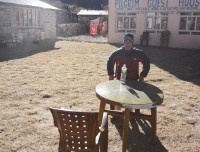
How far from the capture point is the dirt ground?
4.41 meters

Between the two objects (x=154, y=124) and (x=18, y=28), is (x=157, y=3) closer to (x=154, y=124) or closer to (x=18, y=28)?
(x=18, y=28)

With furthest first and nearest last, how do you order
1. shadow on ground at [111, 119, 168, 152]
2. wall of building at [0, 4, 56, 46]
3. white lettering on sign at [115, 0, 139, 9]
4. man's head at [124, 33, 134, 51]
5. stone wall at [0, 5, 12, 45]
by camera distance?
white lettering on sign at [115, 0, 139, 9], wall of building at [0, 4, 56, 46], stone wall at [0, 5, 12, 45], man's head at [124, 33, 134, 51], shadow on ground at [111, 119, 168, 152]

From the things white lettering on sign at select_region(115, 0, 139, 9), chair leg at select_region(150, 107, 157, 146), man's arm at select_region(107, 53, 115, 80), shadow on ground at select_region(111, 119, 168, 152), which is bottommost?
shadow on ground at select_region(111, 119, 168, 152)

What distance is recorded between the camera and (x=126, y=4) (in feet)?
65.9

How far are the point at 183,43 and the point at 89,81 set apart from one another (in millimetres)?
12516

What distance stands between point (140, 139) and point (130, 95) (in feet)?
3.91

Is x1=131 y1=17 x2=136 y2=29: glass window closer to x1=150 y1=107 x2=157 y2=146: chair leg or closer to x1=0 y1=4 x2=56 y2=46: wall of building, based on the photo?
x1=0 y1=4 x2=56 y2=46: wall of building

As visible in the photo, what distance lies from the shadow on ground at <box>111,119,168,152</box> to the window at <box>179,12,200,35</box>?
1494 centimetres

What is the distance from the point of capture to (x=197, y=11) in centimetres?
1786

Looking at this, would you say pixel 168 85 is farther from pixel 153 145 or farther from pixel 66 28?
pixel 66 28

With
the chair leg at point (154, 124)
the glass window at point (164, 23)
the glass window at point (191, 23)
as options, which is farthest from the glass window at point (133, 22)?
the chair leg at point (154, 124)

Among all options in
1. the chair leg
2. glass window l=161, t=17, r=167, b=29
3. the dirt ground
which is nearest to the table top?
the chair leg

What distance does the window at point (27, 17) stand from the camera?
1934 cm

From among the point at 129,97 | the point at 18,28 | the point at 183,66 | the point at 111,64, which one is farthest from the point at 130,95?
the point at 18,28
